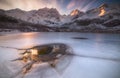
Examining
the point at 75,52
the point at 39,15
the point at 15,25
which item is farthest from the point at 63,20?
the point at 15,25

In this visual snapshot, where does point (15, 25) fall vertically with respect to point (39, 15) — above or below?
below

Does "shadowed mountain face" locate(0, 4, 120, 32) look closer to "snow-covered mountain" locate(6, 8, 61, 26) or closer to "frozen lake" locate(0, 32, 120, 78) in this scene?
"snow-covered mountain" locate(6, 8, 61, 26)

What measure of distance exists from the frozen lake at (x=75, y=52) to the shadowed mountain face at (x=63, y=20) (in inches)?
5.1

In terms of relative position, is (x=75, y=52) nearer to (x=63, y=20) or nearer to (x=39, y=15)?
(x=63, y=20)

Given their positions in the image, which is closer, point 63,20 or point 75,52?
point 75,52

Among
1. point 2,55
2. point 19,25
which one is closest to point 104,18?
point 19,25

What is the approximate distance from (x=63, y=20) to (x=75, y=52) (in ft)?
2.09

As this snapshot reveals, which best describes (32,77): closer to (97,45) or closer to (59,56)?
(59,56)

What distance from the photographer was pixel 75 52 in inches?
81.7

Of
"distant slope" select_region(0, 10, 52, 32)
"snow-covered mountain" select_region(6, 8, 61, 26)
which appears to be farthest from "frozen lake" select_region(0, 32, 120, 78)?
"snow-covered mountain" select_region(6, 8, 61, 26)

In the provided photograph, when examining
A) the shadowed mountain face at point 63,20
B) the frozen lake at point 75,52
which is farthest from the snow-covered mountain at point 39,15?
the frozen lake at point 75,52

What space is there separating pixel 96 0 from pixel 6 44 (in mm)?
1783

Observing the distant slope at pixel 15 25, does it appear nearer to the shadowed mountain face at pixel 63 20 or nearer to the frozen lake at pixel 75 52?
the shadowed mountain face at pixel 63 20

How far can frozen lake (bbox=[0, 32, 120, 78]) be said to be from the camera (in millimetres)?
1714
